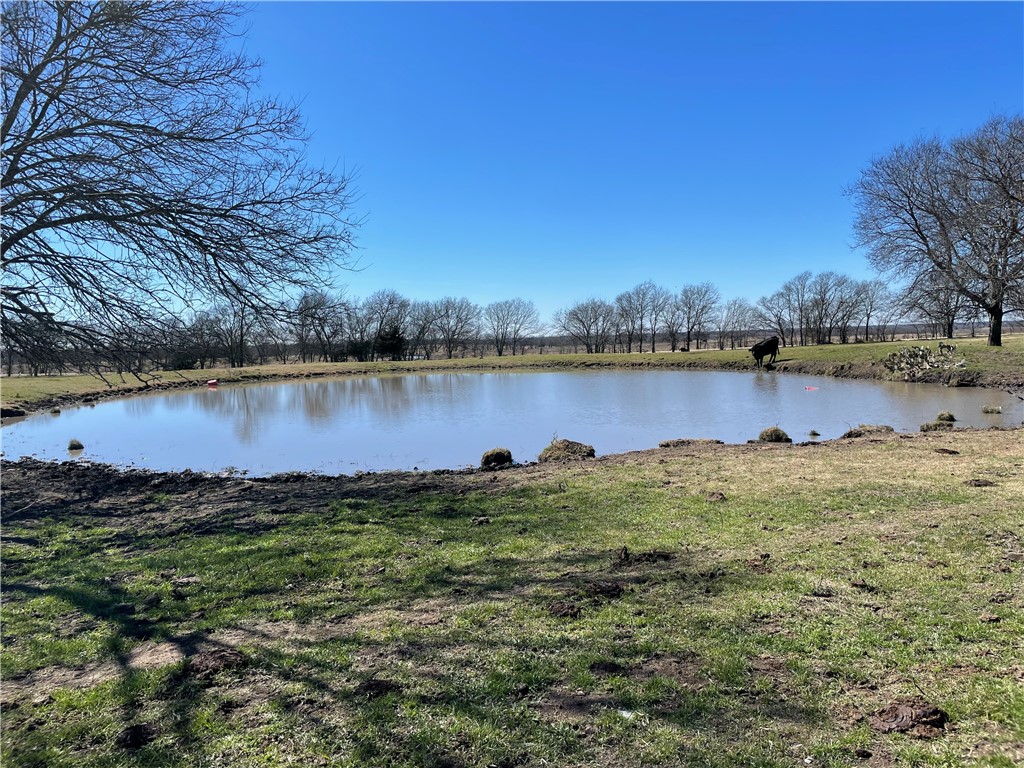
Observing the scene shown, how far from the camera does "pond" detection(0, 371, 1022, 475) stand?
42.5 ft

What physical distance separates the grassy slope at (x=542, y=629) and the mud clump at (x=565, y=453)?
356cm

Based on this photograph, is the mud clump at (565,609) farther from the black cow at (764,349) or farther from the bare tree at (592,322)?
the bare tree at (592,322)

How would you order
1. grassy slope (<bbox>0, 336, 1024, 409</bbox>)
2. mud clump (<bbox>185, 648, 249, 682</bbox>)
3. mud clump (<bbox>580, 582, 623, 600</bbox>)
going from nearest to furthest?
mud clump (<bbox>185, 648, 249, 682</bbox>)
mud clump (<bbox>580, 582, 623, 600</bbox>)
grassy slope (<bbox>0, 336, 1024, 409</bbox>)

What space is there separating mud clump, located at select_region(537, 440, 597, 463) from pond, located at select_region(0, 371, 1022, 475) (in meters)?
0.77

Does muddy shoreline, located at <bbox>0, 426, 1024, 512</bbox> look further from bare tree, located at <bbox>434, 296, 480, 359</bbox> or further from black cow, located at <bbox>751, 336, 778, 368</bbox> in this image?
bare tree, located at <bbox>434, 296, 480, 359</bbox>

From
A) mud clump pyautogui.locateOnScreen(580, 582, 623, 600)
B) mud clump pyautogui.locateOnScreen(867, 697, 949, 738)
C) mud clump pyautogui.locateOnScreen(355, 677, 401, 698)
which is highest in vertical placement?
mud clump pyautogui.locateOnScreen(867, 697, 949, 738)

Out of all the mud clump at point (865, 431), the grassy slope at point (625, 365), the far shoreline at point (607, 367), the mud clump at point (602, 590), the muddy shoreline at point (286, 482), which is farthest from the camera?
the grassy slope at point (625, 365)

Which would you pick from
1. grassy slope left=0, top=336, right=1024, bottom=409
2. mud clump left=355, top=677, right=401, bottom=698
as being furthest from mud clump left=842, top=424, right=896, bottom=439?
grassy slope left=0, top=336, right=1024, bottom=409

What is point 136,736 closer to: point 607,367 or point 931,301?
point 931,301

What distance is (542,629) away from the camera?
351 cm

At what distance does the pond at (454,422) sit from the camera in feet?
42.5

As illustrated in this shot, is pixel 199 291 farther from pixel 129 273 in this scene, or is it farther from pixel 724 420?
pixel 724 420

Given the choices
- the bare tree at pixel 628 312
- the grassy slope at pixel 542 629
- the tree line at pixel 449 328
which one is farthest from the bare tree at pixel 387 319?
the grassy slope at pixel 542 629

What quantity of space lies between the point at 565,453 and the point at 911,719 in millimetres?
8383
